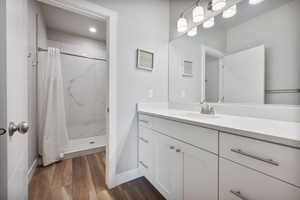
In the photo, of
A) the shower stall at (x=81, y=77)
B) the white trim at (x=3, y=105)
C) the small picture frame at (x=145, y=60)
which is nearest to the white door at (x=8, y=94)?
the white trim at (x=3, y=105)

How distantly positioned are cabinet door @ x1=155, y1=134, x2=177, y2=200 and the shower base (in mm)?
1465

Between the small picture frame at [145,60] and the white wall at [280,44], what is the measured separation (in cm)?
104

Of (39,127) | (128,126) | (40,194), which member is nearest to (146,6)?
(128,126)

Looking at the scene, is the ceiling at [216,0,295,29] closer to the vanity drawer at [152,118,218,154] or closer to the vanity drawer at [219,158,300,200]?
the vanity drawer at [152,118,218,154]

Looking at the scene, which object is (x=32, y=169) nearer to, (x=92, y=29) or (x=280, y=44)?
(x=92, y=29)

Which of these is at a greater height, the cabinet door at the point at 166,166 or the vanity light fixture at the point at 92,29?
the vanity light fixture at the point at 92,29

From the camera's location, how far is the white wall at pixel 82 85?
8.38 feet

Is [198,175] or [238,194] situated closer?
[238,194]

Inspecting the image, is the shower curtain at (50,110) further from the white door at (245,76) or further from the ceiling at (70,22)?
the white door at (245,76)

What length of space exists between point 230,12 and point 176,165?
142cm

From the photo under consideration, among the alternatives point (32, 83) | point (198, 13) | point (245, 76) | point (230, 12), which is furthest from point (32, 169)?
point (230, 12)

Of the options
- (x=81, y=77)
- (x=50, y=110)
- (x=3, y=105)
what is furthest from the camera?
(x=81, y=77)

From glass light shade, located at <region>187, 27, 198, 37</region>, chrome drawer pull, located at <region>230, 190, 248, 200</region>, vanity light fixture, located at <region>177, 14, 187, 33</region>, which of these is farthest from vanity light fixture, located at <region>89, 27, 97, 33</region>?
chrome drawer pull, located at <region>230, 190, 248, 200</region>

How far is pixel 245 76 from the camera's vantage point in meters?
1.07
